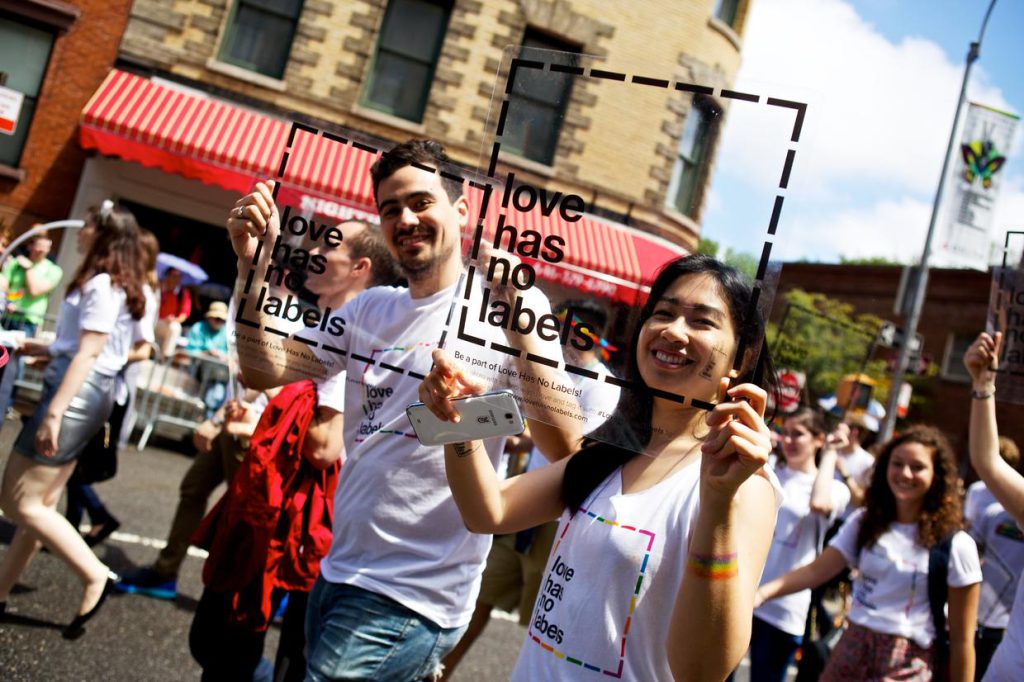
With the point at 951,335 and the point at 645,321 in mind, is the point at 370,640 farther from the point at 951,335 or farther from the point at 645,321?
the point at 951,335

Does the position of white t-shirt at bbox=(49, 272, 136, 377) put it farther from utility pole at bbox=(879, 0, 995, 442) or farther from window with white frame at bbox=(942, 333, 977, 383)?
window with white frame at bbox=(942, 333, 977, 383)

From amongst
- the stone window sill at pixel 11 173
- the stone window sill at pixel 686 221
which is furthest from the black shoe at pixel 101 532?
the stone window sill at pixel 11 173

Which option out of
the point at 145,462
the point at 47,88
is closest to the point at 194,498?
the point at 145,462

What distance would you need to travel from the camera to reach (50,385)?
420 cm

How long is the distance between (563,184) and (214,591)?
1.95 m

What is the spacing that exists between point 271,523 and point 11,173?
36.9 feet

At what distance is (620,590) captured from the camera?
1791 millimetres

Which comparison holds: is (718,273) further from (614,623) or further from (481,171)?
(614,623)

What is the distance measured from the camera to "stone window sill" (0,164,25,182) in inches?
482

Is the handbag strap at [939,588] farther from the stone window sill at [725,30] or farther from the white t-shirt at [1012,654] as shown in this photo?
the stone window sill at [725,30]

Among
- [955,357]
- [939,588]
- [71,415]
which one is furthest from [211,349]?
[955,357]

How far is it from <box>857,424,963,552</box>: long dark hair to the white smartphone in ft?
8.65

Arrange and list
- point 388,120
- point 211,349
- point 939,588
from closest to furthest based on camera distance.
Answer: point 939,588, point 211,349, point 388,120

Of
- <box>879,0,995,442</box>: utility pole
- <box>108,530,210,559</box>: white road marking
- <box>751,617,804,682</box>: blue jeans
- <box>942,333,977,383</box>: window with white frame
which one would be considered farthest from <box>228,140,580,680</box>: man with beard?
<box>942,333,977,383</box>: window with white frame
